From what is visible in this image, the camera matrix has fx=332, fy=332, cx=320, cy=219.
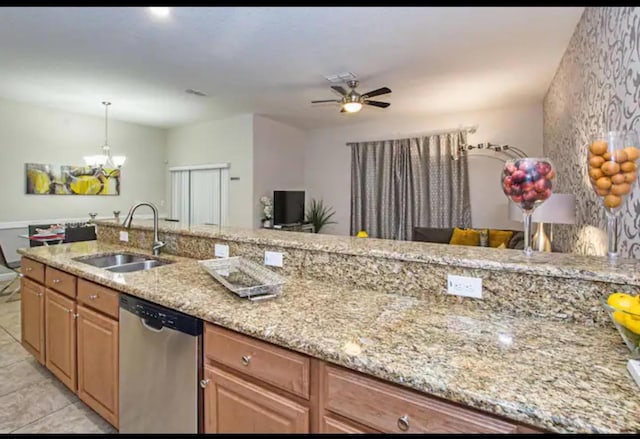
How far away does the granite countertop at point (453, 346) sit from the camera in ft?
2.33

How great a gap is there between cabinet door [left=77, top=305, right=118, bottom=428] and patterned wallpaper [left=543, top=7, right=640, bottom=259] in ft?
8.41

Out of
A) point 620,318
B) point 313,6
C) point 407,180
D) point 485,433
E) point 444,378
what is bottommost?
point 485,433

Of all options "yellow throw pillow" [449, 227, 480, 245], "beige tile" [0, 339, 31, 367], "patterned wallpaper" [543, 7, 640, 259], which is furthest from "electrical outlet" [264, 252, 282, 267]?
"yellow throw pillow" [449, 227, 480, 245]

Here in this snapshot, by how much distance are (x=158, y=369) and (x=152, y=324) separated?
194 millimetres

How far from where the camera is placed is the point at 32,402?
2.06 meters

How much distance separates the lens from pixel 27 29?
9.04 ft

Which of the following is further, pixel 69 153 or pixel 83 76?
pixel 69 153

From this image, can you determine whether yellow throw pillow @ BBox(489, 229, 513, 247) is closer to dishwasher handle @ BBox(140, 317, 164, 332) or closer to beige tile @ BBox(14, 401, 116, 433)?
dishwasher handle @ BBox(140, 317, 164, 332)

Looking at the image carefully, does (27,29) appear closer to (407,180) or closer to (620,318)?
(620,318)

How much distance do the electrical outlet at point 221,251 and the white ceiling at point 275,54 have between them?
5.78 ft

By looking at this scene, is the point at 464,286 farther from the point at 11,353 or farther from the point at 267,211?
the point at 267,211

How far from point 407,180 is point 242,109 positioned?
116 inches

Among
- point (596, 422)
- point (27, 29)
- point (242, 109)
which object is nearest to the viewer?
point (596, 422)

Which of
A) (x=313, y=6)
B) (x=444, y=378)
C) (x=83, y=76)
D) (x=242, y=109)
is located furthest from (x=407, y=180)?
(x=444, y=378)
